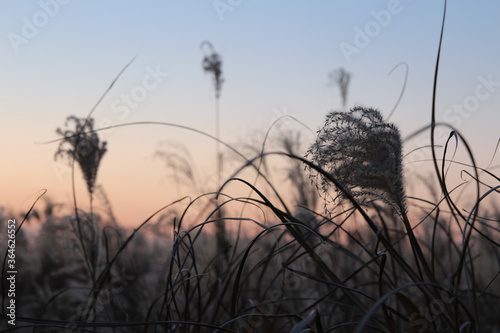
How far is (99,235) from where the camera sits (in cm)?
268

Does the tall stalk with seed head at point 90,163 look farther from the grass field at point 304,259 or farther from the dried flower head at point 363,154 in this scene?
the dried flower head at point 363,154

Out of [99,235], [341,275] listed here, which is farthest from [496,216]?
[99,235]

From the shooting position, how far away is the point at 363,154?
151cm

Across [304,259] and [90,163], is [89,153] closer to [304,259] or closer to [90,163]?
[90,163]

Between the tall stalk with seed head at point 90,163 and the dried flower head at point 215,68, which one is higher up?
the dried flower head at point 215,68

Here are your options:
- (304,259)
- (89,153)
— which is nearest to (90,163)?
(89,153)

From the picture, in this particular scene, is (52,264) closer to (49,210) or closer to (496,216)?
(49,210)

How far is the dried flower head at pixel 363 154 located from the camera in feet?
4.95

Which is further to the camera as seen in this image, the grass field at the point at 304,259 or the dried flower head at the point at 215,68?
the dried flower head at the point at 215,68

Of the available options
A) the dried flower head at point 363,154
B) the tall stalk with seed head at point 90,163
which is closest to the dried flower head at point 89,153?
the tall stalk with seed head at point 90,163

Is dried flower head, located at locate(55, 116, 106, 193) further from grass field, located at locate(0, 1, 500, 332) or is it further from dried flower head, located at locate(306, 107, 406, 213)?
dried flower head, located at locate(306, 107, 406, 213)

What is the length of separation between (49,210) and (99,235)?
3.29 m

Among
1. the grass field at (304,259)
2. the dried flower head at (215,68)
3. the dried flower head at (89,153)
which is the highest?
the dried flower head at (215,68)

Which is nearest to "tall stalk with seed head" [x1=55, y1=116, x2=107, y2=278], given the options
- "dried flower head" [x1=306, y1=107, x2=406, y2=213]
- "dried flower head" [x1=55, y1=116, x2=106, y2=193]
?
"dried flower head" [x1=55, y1=116, x2=106, y2=193]
